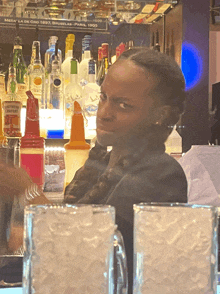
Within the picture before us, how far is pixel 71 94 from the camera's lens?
1192 millimetres

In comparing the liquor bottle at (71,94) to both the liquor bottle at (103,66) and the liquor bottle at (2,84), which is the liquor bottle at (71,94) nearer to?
the liquor bottle at (103,66)

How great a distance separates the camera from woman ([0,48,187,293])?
1.10m

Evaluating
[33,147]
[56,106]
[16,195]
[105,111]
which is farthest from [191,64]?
[16,195]

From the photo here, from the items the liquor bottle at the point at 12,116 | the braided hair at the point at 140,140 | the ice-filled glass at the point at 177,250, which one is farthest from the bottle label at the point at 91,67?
the ice-filled glass at the point at 177,250

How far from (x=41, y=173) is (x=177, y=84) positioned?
0.43m

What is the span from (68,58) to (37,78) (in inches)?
4.2

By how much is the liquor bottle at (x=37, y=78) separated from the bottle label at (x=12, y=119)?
0.07 meters

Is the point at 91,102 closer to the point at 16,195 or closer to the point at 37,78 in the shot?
the point at 37,78

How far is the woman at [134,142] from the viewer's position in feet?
3.62

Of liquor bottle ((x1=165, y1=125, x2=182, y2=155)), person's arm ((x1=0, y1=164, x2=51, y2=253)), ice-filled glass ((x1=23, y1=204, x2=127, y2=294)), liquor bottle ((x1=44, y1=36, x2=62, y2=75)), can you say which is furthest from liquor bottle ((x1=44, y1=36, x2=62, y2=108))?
ice-filled glass ((x1=23, y1=204, x2=127, y2=294))

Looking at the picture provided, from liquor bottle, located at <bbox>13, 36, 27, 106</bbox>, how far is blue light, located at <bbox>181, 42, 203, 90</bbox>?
0.43 meters

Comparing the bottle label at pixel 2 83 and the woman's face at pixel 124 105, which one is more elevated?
the bottle label at pixel 2 83

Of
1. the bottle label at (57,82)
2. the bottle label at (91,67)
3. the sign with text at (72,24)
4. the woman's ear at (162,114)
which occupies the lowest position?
the woman's ear at (162,114)

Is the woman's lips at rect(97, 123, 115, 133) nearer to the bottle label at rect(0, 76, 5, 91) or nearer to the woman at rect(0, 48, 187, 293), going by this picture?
the woman at rect(0, 48, 187, 293)
